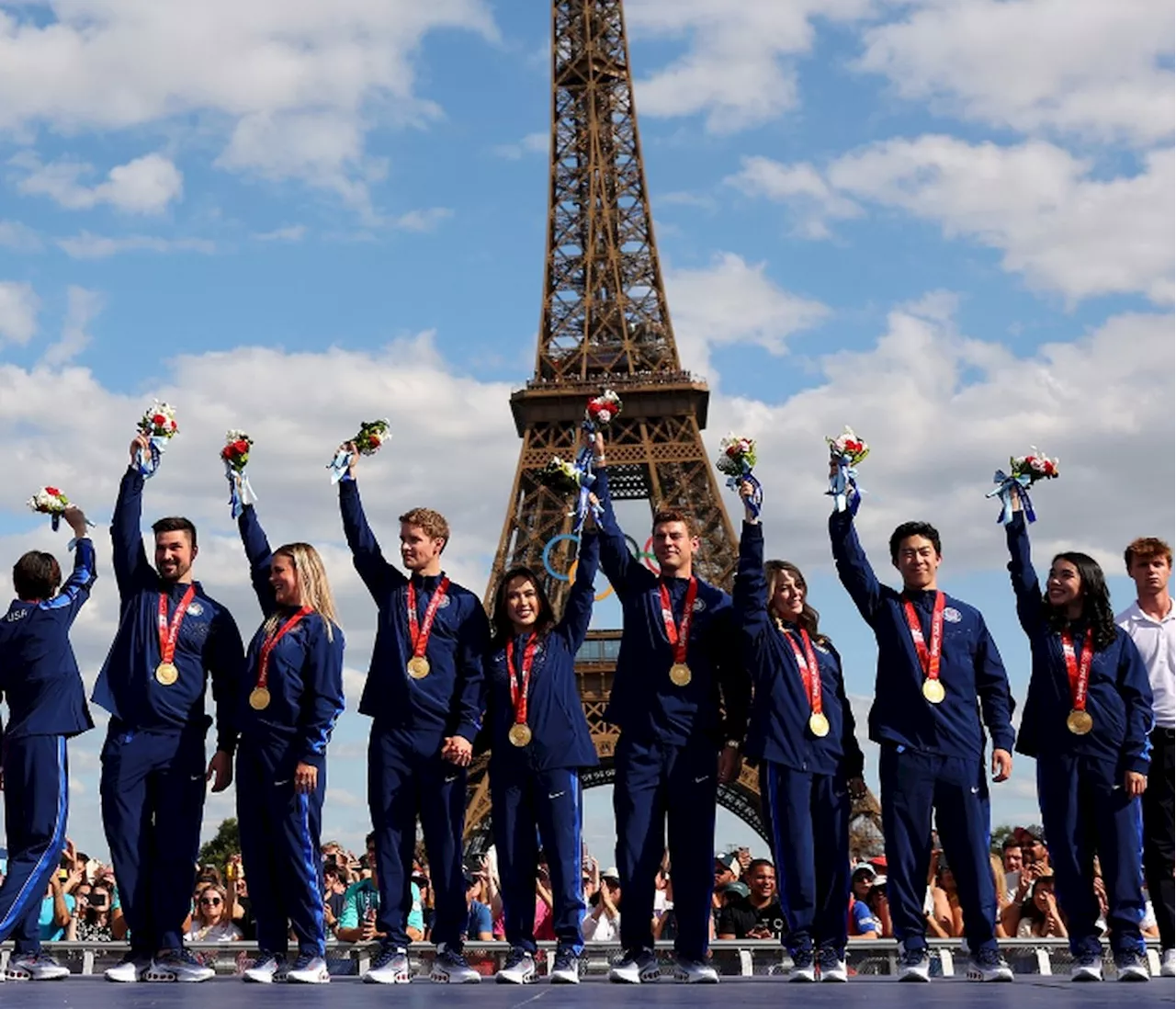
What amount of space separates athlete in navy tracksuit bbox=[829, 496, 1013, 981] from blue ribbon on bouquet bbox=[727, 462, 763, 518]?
38 centimetres

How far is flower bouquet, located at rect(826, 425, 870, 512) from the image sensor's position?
7801 millimetres

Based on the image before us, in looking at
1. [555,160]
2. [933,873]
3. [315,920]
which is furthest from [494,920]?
[555,160]

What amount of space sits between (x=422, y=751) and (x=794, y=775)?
5.84ft

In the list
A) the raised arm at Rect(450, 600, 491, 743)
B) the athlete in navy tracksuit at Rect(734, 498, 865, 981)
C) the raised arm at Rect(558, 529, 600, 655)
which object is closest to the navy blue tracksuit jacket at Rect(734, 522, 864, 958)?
the athlete in navy tracksuit at Rect(734, 498, 865, 981)

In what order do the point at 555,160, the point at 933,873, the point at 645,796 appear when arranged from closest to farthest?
the point at 645,796, the point at 933,873, the point at 555,160

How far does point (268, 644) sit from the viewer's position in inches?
308

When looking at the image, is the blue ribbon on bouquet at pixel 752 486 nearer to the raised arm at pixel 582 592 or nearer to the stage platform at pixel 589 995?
the raised arm at pixel 582 592

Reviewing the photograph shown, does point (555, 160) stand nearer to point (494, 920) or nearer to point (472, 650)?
point (494, 920)

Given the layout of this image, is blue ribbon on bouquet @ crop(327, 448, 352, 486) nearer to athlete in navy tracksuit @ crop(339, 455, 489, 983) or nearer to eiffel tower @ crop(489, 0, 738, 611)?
athlete in navy tracksuit @ crop(339, 455, 489, 983)

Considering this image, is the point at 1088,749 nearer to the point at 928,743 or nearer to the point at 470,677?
the point at 928,743

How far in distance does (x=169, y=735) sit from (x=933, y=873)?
695cm

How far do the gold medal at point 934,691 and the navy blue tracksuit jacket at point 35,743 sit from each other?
415 centimetres

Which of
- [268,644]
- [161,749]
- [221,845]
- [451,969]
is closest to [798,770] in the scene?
[451,969]

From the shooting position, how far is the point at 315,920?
7645 mm
